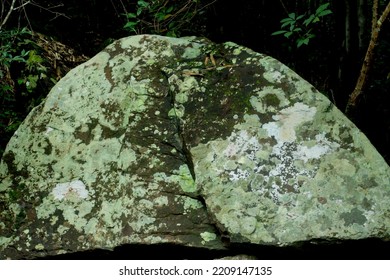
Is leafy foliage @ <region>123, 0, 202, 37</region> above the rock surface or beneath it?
above

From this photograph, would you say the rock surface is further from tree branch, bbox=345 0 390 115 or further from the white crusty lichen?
tree branch, bbox=345 0 390 115

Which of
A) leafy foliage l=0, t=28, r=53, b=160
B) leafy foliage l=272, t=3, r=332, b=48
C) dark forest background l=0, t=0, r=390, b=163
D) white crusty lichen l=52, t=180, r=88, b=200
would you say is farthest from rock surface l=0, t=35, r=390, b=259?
leafy foliage l=0, t=28, r=53, b=160

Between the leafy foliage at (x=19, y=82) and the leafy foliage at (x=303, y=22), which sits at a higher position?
the leafy foliage at (x=303, y=22)

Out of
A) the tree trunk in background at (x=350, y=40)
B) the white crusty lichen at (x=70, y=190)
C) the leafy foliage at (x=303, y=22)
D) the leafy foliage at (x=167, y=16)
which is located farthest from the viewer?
the leafy foliage at (x=167, y=16)

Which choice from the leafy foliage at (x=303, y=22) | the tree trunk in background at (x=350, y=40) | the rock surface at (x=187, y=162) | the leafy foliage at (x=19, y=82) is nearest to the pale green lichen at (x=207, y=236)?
the rock surface at (x=187, y=162)

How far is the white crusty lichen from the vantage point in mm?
2156

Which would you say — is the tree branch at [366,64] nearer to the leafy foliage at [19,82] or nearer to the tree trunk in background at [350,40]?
the tree trunk in background at [350,40]

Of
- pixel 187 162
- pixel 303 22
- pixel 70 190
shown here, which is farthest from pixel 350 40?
pixel 70 190

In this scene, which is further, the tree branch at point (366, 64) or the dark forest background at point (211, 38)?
the dark forest background at point (211, 38)

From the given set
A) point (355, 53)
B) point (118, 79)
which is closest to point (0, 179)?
point (118, 79)

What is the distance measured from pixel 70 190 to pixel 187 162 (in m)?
0.57

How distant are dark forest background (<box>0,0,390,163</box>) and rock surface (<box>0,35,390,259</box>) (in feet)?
2.55

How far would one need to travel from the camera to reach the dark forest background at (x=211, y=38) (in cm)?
315
